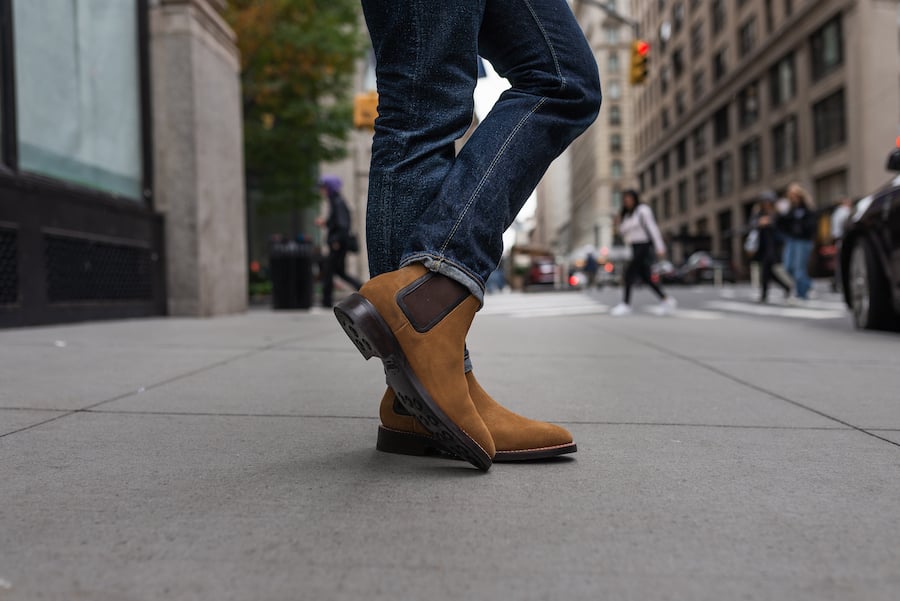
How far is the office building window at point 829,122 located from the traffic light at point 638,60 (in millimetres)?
15688

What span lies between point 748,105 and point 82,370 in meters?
38.7

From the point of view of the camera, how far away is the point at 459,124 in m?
1.92

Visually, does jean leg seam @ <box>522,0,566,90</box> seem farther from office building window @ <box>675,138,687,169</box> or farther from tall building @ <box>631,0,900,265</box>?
office building window @ <box>675,138,687,169</box>

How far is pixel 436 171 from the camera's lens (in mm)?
1895

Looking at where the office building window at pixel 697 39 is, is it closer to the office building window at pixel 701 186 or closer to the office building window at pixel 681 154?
the office building window at pixel 681 154

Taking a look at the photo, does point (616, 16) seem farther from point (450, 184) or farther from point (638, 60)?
point (450, 184)

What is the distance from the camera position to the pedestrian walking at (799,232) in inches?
450

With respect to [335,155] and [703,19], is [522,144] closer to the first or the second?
[335,155]

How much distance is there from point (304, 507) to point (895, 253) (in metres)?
5.47

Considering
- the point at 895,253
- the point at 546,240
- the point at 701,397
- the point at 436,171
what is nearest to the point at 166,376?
the point at 436,171

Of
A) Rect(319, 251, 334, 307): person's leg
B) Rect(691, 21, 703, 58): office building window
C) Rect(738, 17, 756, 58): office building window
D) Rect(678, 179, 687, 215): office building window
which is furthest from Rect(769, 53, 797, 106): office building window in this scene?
Rect(319, 251, 334, 307): person's leg

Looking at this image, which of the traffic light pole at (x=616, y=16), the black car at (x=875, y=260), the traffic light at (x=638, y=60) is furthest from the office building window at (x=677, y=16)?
the black car at (x=875, y=260)

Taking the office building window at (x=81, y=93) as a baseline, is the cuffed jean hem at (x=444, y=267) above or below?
below

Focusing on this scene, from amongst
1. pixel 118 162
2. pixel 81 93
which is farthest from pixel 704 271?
pixel 81 93
